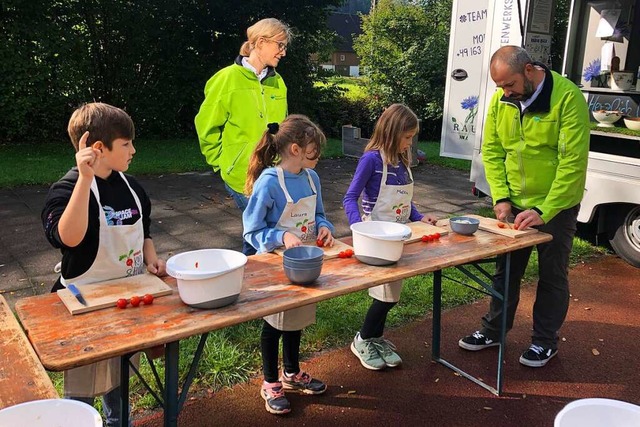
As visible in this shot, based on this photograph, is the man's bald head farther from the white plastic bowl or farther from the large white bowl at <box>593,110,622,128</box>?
the large white bowl at <box>593,110,622,128</box>

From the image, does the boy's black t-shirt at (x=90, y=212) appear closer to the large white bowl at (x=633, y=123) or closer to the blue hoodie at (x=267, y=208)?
the blue hoodie at (x=267, y=208)

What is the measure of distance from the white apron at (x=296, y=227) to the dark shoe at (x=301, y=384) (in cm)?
44

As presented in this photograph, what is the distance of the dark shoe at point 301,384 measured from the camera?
3.02 metres

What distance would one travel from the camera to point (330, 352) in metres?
3.50

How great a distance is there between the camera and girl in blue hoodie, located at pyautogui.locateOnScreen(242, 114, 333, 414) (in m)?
2.63

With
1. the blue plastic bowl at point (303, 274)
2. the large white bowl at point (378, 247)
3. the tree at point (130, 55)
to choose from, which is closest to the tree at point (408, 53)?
the tree at point (130, 55)

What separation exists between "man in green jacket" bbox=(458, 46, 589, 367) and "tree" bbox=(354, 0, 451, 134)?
11.2 metres

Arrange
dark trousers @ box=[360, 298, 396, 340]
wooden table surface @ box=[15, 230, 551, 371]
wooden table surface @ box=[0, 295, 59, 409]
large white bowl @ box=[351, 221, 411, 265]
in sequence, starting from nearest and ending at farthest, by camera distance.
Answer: wooden table surface @ box=[0, 295, 59, 409] → wooden table surface @ box=[15, 230, 551, 371] → large white bowl @ box=[351, 221, 411, 265] → dark trousers @ box=[360, 298, 396, 340]

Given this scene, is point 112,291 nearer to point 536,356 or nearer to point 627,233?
point 536,356

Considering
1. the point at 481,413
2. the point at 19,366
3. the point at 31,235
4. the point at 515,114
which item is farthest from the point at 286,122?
the point at 31,235

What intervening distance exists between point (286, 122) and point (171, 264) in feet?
3.63

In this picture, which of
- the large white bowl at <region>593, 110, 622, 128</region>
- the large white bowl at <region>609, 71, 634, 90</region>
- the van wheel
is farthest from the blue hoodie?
the large white bowl at <region>609, 71, 634, 90</region>

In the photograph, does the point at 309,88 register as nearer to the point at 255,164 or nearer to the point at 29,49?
the point at 29,49

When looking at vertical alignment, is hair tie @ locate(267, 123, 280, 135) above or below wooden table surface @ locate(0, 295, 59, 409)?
above
